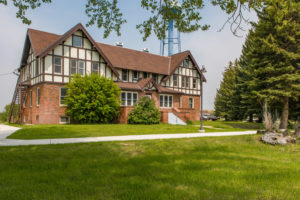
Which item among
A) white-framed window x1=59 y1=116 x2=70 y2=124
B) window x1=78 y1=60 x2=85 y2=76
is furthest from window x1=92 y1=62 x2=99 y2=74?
white-framed window x1=59 y1=116 x2=70 y2=124

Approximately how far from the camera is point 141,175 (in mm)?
4945

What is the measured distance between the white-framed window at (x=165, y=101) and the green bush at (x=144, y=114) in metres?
6.00

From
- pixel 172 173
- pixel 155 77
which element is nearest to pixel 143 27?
pixel 172 173

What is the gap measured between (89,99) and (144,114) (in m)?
4.94

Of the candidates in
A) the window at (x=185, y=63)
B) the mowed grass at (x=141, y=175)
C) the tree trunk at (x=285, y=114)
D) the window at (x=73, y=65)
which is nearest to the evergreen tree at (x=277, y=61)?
the tree trunk at (x=285, y=114)

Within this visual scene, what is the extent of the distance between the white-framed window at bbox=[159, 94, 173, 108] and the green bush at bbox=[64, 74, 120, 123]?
8208mm

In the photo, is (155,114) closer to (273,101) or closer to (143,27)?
(273,101)

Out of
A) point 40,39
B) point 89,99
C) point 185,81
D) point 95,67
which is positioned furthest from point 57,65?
point 185,81

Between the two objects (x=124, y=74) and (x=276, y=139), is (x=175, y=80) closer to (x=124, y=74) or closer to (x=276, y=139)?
(x=124, y=74)

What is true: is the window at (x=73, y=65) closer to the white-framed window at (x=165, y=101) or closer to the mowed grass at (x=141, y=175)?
the white-framed window at (x=165, y=101)

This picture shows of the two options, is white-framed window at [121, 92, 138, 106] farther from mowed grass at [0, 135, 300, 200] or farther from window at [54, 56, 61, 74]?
mowed grass at [0, 135, 300, 200]

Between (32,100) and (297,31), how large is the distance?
24.7 m

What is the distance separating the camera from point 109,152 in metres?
7.42

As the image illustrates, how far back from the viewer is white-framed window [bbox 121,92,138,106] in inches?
1021
